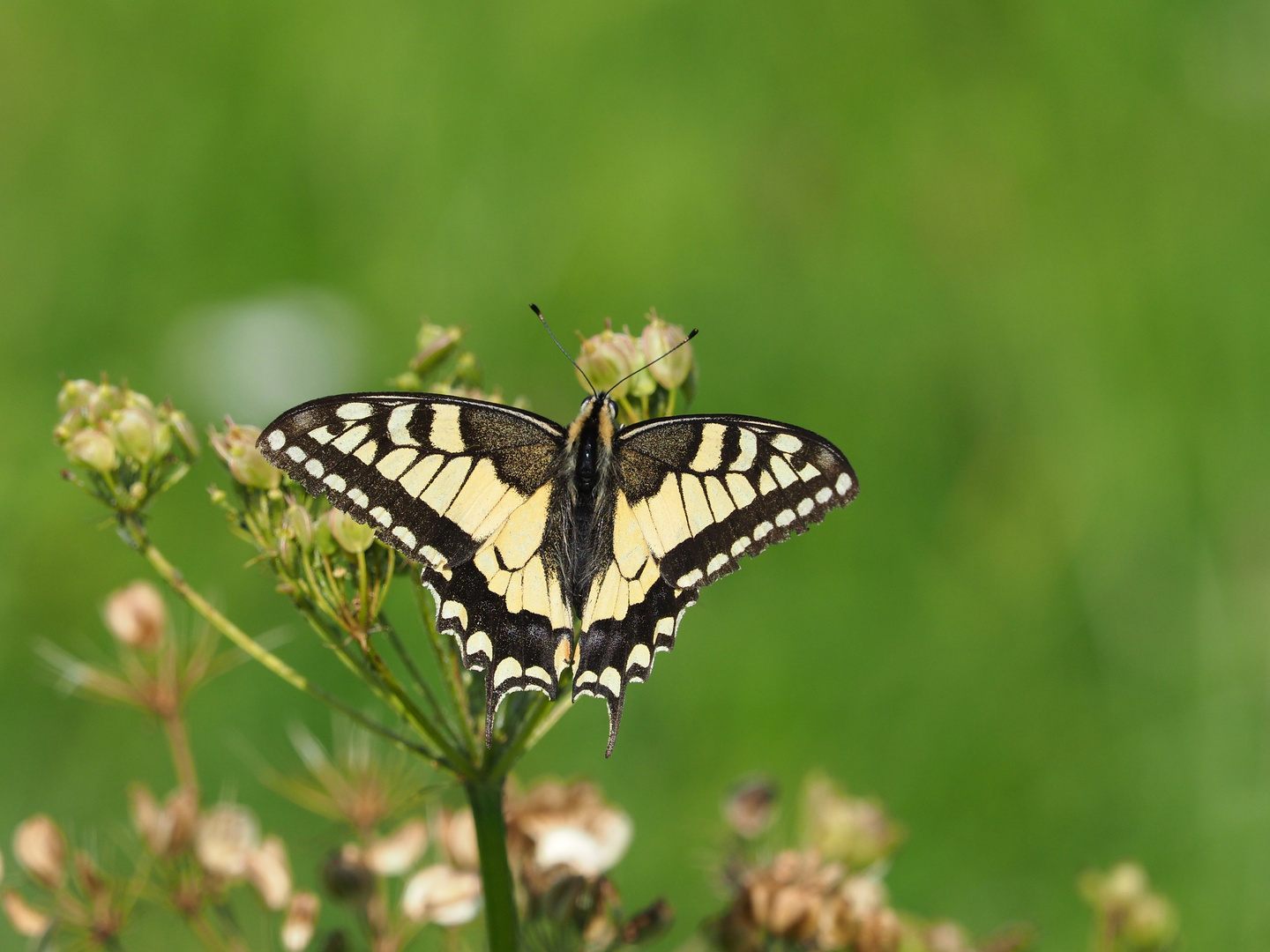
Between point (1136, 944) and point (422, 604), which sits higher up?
point (422, 604)

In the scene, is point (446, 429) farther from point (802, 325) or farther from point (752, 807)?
point (802, 325)

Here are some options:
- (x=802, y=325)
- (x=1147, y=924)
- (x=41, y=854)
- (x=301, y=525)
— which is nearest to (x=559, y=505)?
(x=301, y=525)

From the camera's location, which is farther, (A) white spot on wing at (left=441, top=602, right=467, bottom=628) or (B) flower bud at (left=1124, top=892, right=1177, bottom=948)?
(B) flower bud at (left=1124, top=892, right=1177, bottom=948)

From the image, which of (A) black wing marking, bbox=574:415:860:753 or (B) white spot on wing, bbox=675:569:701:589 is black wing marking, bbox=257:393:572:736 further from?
(B) white spot on wing, bbox=675:569:701:589

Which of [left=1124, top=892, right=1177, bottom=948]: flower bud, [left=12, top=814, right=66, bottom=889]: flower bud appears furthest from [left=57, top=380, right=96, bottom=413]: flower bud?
[left=1124, top=892, right=1177, bottom=948]: flower bud

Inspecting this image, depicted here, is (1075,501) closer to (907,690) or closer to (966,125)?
(907,690)

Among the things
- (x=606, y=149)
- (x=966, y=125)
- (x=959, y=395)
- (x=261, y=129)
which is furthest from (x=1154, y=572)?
(x=261, y=129)
